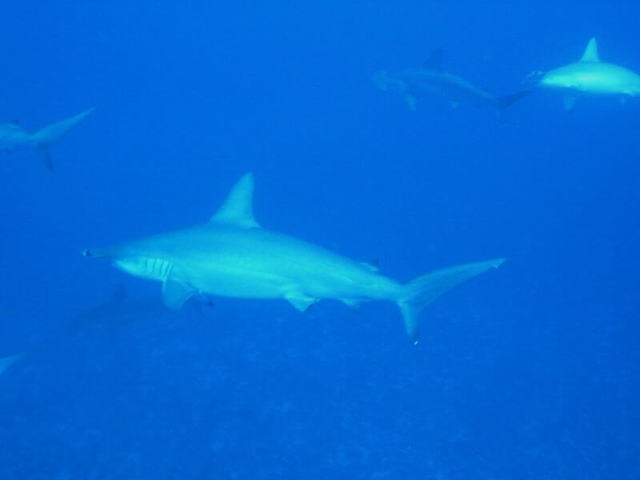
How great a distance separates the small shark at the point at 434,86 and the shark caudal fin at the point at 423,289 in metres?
6.93

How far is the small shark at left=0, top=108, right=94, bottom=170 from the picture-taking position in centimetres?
916

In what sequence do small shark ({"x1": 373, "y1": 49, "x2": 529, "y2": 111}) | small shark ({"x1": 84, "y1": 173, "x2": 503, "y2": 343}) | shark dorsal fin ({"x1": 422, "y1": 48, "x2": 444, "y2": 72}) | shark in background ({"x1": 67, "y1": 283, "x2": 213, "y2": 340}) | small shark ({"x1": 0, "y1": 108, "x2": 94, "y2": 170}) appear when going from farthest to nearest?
shark dorsal fin ({"x1": 422, "y1": 48, "x2": 444, "y2": 72}) < small shark ({"x1": 373, "y1": 49, "x2": 529, "y2": 111}) < shark in background ({"x1": 67, "y1": 283, "x2": 213, "y2": 340}) < small shark ({"x1": 0, "y1": 108, "x2": 94, "y2": 170}) < small shark ({"x1": 84, "y1": 173, "x2": 503, "y2": 343})

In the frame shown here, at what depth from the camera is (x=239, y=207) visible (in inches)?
246

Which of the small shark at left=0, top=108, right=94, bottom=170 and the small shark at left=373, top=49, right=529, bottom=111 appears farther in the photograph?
the small shark at left=373, top=49, right=529, bottom=111

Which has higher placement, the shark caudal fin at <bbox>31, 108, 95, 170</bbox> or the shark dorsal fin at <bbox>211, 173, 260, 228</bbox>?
the shark caudal fin at <bbox>31, 108, 95, 170</bbox>

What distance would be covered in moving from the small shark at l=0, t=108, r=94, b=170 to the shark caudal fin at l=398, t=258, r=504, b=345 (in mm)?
6234

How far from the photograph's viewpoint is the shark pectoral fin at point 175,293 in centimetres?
551

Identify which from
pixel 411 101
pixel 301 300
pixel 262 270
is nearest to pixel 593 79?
pixel 411 101

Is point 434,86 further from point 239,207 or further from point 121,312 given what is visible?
point 121,312

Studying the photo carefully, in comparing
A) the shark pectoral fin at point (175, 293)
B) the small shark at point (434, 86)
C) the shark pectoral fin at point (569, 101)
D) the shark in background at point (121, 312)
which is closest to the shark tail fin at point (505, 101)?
the small shark at point (434, 86)

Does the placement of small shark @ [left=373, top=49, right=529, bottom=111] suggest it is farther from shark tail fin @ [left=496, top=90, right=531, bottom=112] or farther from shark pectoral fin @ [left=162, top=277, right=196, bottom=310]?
shark pectoral fin @ [left=162, top=277, right=196, bottom=310]

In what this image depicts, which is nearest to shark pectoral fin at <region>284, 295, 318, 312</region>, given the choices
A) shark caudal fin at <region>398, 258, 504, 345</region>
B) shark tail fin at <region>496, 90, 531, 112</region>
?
shark caudal fin at <region>398, 258, 504, 345</region>

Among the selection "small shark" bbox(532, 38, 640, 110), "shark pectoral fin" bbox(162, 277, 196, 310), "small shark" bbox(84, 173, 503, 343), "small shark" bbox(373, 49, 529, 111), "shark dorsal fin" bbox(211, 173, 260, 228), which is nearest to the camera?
"small shark" bbox(84, 173, 503, 343)

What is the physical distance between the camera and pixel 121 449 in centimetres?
1036
